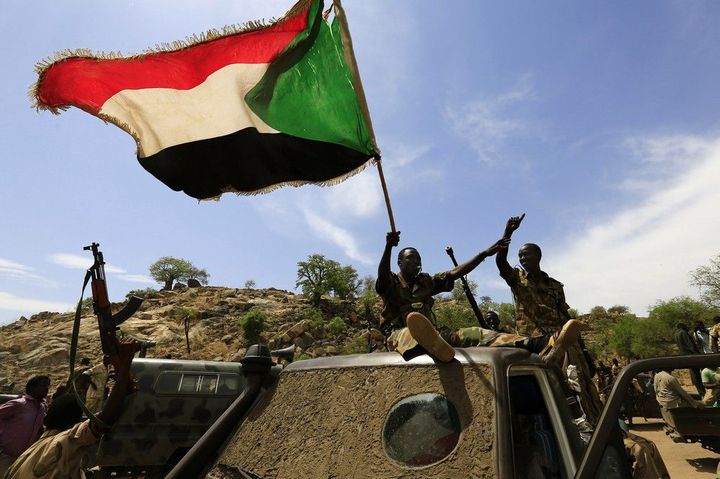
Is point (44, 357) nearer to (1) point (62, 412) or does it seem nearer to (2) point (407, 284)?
(1) point (62, 412)

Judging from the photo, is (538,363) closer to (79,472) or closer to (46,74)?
(79,472)

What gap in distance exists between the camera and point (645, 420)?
1304cm

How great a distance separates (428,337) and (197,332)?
42.2 meters

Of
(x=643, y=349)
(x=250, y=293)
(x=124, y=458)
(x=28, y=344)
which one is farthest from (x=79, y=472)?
(x=250, y=293)

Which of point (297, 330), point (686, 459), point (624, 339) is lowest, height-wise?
point (686, 459)

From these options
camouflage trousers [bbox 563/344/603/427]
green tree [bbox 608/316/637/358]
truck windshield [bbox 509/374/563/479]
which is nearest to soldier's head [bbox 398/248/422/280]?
camouflage trousers [bbox 563/344/603/427]

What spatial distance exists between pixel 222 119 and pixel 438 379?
3724mm

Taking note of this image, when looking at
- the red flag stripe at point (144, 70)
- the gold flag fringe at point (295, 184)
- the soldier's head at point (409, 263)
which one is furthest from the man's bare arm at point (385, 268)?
the red flag stripe at point (144, 70)

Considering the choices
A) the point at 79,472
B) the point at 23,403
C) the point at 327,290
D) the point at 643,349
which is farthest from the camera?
the point at 327,290

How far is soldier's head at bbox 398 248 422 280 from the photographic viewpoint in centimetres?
412

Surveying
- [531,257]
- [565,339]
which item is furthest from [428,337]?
[531,257]

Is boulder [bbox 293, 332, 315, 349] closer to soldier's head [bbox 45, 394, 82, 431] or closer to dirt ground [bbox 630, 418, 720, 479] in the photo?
dirt ground [bbox 630, 418, 720, 479]

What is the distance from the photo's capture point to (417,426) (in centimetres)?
178

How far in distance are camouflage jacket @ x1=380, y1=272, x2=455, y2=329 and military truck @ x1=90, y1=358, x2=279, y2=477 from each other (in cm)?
471
